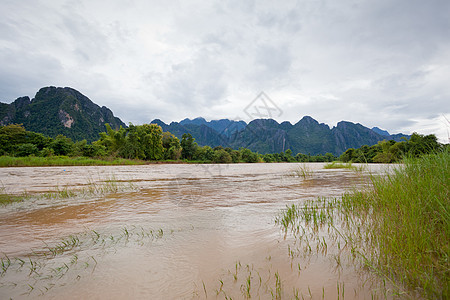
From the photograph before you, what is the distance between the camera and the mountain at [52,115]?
87812 millimetres

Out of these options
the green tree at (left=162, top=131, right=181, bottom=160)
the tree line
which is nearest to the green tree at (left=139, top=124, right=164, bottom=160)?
the tree line

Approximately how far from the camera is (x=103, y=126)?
110 metres

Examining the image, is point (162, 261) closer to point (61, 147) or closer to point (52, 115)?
point (61, 147)

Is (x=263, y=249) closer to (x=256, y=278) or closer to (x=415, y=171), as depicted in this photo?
(x=256, y=278)

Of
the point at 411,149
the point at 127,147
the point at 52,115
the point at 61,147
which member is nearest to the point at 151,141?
the point at 127,147

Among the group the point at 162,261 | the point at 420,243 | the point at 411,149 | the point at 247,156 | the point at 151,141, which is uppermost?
the point at 151,141

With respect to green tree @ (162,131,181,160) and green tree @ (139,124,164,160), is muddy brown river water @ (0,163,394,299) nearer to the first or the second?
green tree @ (139,124,164,160)

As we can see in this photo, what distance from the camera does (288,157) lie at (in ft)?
281

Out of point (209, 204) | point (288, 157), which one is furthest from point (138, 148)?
point (288, 157)

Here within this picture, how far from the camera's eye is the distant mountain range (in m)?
85.6

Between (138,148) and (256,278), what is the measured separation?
46.3m

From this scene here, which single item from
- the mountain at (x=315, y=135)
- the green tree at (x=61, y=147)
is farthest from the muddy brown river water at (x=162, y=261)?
the mountain at (x=315, y=135)

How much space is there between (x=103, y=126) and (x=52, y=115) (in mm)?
20966

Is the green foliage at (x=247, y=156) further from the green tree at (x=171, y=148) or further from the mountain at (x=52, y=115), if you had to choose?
the mountain at (x=52, y=115)
